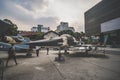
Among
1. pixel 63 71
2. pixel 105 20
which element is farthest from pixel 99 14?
pixel 63 71

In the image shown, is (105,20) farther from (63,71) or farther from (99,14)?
(63,71)

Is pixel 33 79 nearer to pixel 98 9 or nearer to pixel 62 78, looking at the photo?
pixel 62 78

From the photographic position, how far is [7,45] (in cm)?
3103

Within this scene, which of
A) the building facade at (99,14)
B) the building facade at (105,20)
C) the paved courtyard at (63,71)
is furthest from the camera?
the building facade at (99,14)

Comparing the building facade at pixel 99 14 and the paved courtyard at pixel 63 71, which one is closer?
the paved courtyard at pixel 63 71

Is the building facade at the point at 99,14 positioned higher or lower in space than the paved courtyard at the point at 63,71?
higher

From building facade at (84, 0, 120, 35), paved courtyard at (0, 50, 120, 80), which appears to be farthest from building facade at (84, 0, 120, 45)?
paved courtyard at (0, 50, 120, 80)

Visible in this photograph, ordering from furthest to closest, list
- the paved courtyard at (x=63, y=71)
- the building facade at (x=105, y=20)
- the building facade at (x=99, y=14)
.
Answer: the building facade at (x=99, y=14) < the building facade at (x=105, y=20) < the paved courtyard at (x=63, y=71)

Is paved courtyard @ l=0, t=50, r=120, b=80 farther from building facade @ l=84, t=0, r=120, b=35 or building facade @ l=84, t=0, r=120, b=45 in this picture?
building facade @ l=84, t=0, r=120, b=35

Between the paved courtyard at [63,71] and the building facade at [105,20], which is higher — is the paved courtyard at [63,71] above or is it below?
below

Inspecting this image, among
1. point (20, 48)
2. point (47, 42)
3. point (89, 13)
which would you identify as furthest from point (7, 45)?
point (89, 13)

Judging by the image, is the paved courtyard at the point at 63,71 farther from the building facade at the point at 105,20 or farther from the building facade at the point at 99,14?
the building facade at the point at 99,14

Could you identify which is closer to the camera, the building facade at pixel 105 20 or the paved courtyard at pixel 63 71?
Result: the paved courtyard at pixel 63 71

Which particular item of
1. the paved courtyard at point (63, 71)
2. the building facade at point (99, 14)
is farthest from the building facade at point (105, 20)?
the paved courtyard at point (63, 71)
